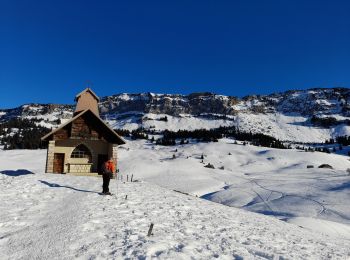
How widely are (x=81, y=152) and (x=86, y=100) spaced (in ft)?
23.0

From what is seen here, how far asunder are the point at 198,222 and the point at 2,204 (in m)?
7.27

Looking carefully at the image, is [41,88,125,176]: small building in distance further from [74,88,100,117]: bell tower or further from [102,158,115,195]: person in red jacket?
[102,158,115,195]: person in red jacket

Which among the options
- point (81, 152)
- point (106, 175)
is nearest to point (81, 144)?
point (81, 152)

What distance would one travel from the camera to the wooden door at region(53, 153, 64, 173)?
1133 inches

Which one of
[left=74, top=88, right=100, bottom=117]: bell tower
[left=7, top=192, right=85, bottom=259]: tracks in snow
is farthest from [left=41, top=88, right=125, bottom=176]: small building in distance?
[left=7, top=192, right=85, bottom=259]: tracks in snow

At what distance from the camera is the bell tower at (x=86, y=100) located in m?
33.8

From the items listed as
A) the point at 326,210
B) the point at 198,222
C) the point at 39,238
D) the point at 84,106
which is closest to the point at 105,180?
the point at 198,222

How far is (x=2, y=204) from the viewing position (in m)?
11.8

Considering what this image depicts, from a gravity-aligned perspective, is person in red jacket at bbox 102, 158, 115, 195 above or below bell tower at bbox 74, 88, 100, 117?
below

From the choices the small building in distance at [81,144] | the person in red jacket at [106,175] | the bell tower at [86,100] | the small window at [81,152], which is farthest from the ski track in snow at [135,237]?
the bell tower at [86,100]

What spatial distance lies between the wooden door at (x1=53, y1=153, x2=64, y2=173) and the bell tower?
241 inches

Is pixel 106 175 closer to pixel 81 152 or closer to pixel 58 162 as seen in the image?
pixel 58 162

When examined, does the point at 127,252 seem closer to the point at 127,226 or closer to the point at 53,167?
the point at 127,226

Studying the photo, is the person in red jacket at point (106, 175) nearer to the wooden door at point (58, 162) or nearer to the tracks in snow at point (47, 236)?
the tracks in snow at point (47, 236)
